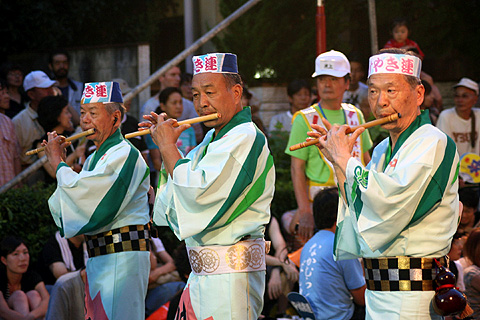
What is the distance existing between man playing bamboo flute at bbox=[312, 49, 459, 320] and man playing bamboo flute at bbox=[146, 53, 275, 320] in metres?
0.44

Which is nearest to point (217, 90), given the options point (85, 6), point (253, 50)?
point (253, 50)

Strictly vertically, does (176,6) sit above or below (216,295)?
above

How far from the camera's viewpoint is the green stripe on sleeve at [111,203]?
15.6 ft

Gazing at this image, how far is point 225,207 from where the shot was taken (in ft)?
12.4

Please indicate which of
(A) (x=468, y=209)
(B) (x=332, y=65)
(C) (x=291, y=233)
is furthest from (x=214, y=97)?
(A) (x=468, y=209)

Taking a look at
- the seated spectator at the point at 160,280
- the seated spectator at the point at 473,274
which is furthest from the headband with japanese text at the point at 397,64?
the seated spectator at the point at 160,280

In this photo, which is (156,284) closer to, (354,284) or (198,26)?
(354,284)

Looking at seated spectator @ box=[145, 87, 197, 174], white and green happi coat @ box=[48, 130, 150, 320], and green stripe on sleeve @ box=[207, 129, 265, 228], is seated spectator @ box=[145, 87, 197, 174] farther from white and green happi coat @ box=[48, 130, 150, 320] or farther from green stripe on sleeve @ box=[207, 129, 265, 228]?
green stripe on sleeve @ box=[207, 129, 265, 228]

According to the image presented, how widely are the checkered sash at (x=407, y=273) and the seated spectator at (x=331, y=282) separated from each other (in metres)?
1.51

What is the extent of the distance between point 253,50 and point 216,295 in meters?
6.73

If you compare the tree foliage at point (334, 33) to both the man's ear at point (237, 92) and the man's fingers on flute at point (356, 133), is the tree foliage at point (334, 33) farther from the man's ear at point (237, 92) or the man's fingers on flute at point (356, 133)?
the man's fingers on flute at point (356, 133)

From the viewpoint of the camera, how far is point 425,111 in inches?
152

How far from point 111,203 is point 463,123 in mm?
4906

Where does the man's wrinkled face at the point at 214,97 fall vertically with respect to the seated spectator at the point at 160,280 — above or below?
above
